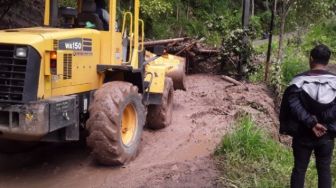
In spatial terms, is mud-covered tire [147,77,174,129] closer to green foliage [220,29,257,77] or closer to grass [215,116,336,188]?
grass [215,116,336,188]

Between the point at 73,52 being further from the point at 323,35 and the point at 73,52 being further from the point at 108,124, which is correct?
the point at 323,35

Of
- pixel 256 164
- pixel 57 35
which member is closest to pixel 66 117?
pixel 57 35

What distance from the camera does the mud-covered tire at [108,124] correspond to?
707cm

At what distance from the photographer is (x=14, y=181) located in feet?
23.1

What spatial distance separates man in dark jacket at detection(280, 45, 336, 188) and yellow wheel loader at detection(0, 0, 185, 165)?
8.13 ft

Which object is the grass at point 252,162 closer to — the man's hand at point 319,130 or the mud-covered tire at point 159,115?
the man's hand at point 319,130

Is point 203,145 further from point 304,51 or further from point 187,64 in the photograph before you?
point 304,51

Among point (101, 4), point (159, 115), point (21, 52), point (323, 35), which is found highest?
point (323, 35)

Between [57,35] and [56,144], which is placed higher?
[57,35]

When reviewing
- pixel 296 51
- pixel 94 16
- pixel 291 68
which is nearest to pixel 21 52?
pixel 94 16

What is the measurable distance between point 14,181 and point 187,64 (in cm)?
989

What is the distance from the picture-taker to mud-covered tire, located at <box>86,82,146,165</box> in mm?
7066

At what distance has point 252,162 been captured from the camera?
286 inches

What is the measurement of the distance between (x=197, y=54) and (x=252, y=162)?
932 cm
